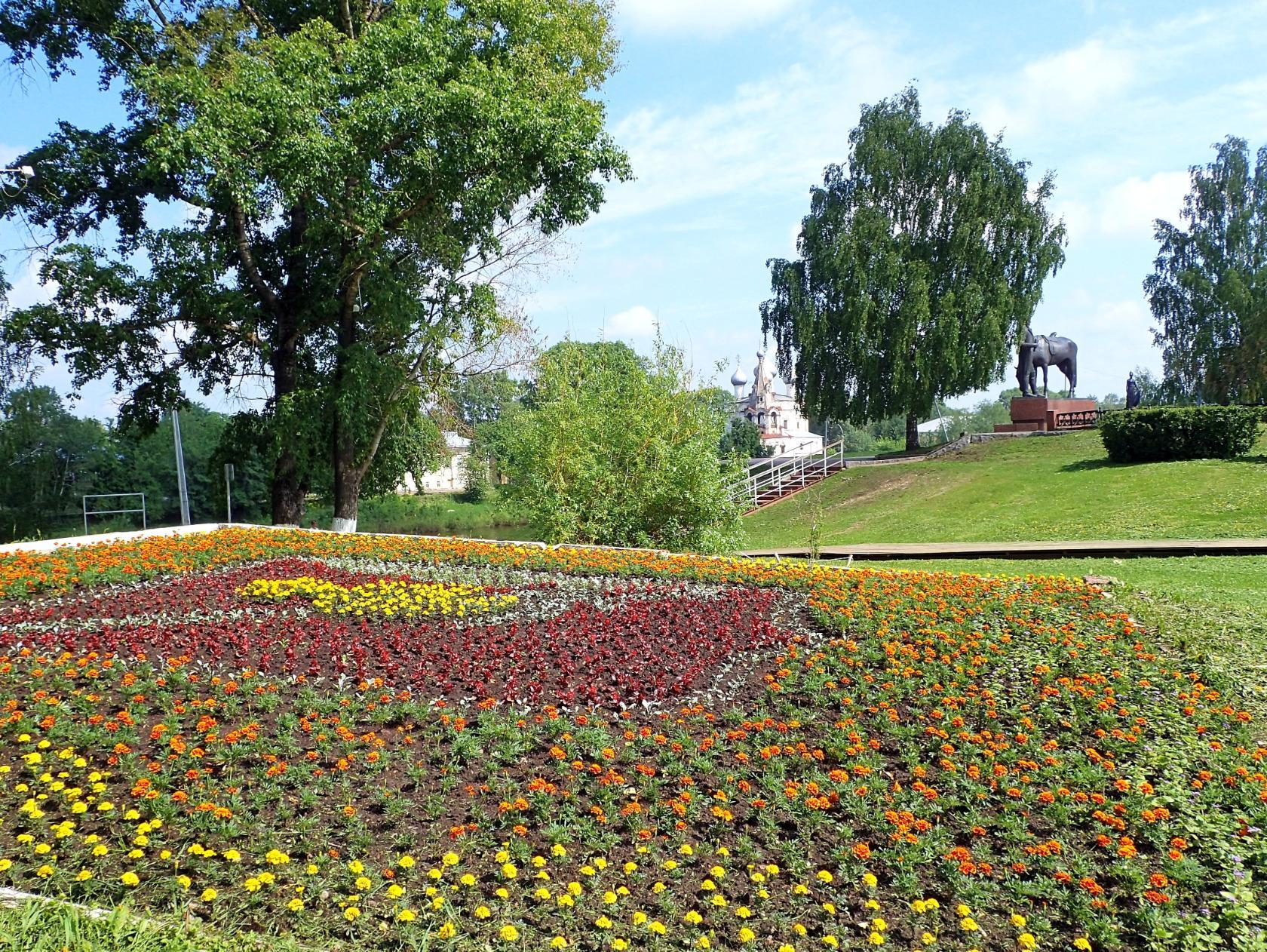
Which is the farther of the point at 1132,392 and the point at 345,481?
the point at 1132,392

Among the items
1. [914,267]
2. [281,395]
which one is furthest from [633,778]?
[914,267]

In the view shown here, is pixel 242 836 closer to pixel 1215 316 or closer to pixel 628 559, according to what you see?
pixel 628 559

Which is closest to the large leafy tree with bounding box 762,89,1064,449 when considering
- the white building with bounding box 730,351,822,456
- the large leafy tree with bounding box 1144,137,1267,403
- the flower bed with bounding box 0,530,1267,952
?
the large leafy tree with bounding box 1144,137,1267,403

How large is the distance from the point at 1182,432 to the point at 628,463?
14.0 metres

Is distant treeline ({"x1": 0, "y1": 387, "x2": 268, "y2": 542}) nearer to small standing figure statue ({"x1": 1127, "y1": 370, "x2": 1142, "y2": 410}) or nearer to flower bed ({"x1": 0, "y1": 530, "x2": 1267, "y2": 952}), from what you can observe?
flower bed ({"x1": 0, "y1": 530, "x2": 1267, "y2": 952})

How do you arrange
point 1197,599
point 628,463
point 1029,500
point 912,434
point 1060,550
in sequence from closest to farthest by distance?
point 1197,599 → point 1060,550 → point 628,463 → point 1029,500 → point 912,434

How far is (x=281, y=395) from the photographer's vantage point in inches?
629

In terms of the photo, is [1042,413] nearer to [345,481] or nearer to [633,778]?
[345,481]

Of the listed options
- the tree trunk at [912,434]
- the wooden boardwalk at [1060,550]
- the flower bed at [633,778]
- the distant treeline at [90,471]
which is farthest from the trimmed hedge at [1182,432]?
the distant treeline at [90,471]

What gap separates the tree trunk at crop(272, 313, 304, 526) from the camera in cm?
1622

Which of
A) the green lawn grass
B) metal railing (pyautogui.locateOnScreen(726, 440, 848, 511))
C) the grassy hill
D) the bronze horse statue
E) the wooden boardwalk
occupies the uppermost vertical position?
the bronze horse statue

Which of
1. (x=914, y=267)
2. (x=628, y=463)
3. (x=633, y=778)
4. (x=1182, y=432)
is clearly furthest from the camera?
(x=914, y=267)

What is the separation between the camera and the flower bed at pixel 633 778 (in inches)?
127

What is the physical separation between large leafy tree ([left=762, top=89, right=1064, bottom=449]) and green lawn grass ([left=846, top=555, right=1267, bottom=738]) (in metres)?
15.0
